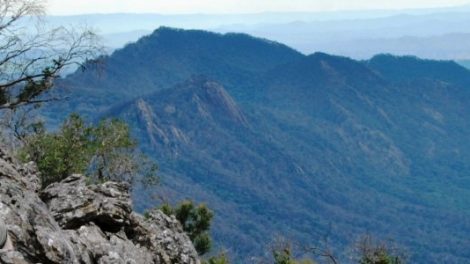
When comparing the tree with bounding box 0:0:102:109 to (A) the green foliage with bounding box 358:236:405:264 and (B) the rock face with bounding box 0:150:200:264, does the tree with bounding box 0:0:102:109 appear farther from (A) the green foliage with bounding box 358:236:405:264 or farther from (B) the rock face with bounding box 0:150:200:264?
(A) the green foliage with bounding box 358:236:405:264

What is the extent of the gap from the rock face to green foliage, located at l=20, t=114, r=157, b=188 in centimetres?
1310

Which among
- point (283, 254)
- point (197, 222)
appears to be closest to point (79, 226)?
point (283, 254)

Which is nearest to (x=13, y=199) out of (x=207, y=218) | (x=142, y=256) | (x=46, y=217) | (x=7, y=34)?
(x=46, y=217)

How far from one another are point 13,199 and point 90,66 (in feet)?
40.0

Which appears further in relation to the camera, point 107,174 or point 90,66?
point 107,174

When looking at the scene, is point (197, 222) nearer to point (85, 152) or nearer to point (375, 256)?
point (85, 152)

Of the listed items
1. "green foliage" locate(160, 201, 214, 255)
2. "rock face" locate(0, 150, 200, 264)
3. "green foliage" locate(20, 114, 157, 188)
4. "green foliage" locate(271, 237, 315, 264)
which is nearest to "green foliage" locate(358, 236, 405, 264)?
"green foliage" locate(271, 237, 315, 264)

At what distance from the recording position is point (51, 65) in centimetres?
3566

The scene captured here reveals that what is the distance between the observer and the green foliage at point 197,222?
6494cm

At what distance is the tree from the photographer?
106 feet

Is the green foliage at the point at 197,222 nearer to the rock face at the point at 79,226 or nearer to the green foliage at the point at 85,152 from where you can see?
the green foliage at the point at 85,152

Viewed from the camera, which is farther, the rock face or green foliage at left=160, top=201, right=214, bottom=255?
green foliage at left=160, top=201, right=214, bottom=255

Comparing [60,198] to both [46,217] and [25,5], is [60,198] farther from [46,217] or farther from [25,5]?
[25,5]

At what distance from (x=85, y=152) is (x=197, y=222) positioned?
648 inches
